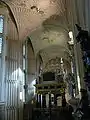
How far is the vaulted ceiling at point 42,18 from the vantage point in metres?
11.9

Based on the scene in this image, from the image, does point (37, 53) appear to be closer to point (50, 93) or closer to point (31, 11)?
point (50, 93)

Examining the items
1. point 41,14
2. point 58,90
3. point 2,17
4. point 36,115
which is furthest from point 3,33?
point 58,90

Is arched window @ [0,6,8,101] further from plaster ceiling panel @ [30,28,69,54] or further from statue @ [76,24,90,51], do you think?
statue @ [76,24,90,51]

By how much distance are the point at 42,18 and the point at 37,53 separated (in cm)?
671

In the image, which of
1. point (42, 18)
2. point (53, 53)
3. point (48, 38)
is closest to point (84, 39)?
point (42, 18)

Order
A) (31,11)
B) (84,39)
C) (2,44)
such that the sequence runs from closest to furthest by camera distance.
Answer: (84,39), (2,44), (31,11)

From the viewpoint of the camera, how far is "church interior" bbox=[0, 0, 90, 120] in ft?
28.4

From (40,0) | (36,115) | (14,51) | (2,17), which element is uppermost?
(40,0)

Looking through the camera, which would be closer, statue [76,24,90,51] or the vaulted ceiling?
statue [76,24,90,51]

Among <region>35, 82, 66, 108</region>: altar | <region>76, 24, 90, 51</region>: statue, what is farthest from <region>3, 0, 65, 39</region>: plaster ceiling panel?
<region>76, 24, 90, 51</region>: statue

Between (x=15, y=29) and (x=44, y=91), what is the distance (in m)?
8.49

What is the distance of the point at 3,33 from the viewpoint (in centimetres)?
1210

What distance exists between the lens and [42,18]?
1348cm

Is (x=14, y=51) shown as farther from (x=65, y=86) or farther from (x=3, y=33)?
(x=65, y=86)
